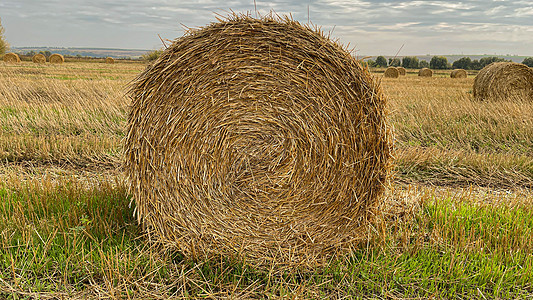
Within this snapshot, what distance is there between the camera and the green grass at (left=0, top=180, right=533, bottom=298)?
3031 millimetres

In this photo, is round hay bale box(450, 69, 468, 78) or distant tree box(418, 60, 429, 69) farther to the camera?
distant tree box(418, 60, 429, 69)

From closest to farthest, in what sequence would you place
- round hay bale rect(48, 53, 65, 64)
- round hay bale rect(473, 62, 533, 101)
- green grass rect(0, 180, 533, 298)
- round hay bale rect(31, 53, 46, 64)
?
1. green grass rect(0, 180, 533, 298)
2. round hay bale rect(473, 62, 533, 101)
3. round hay bale rect(31, 53, 46, 64)
4. round hay bale rect(48, 53, 65, 64)

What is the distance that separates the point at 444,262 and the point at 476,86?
36.5 feet

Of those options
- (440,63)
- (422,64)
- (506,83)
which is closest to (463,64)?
(440,63)

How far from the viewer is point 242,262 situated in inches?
132

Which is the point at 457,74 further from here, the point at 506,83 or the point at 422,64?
the point at 422,64

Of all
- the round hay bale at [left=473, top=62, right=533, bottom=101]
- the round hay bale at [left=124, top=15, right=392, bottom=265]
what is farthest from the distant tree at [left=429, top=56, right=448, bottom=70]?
the round hay bale at [left=124, top=15, right=392, bottom=265]

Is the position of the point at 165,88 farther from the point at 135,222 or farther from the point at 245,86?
the point at 135,222

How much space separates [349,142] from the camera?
11.1 feet

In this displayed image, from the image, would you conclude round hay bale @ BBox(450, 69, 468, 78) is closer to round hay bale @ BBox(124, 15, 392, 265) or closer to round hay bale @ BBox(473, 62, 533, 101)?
round hay bale @ BBox(473, 62, 533, 101)

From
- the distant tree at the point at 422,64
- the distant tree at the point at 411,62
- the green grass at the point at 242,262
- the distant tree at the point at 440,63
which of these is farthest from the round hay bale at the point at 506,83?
the distant tree at the point at 422,64

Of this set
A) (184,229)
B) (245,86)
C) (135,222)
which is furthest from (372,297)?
(135,222)

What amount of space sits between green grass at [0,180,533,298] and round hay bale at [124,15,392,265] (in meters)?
0.18

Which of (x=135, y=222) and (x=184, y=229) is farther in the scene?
(x=135, y=222)
